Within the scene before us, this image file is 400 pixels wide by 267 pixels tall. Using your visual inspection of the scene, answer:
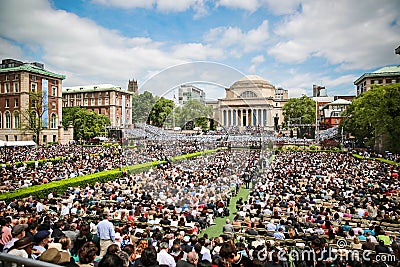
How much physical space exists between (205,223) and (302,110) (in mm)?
71414

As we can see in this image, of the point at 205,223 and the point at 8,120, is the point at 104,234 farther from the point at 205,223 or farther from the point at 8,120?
the point at 8,120

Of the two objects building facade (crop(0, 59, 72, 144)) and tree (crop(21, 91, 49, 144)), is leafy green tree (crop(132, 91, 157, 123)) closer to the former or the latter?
tree (crop(21, 91, 49, 144))

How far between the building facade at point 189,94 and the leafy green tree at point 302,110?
70.3 metres

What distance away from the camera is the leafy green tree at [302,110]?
2965 inches

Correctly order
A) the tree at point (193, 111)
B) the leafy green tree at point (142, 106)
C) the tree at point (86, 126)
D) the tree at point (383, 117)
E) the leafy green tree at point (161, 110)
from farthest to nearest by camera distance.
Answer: the tree at point (86, 126), the tree at point (383, 117), the tree at point (193, 111), the leafy green tree at point (161, 110), the leafy green tree at point (142, 106)

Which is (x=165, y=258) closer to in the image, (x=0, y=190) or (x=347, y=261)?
(x=347, y=261)

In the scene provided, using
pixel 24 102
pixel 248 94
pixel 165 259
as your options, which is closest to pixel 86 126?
pixel 24 102

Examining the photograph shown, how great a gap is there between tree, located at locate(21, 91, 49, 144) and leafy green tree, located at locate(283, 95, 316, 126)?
5899 centimetres

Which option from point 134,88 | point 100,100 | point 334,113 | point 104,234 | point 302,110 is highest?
point 100,100

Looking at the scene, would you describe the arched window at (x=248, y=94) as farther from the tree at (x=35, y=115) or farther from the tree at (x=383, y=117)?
the tree at (x=35, y=115)

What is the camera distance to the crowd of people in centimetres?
584

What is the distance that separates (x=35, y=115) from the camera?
51.7m

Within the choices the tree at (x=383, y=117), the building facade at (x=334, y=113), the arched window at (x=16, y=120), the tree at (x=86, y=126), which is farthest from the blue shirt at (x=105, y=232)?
the building facade at (x=334, y=113)

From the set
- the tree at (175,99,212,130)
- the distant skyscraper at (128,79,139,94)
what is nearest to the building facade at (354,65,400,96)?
the distant skyscraper at (128,79,139,94)
